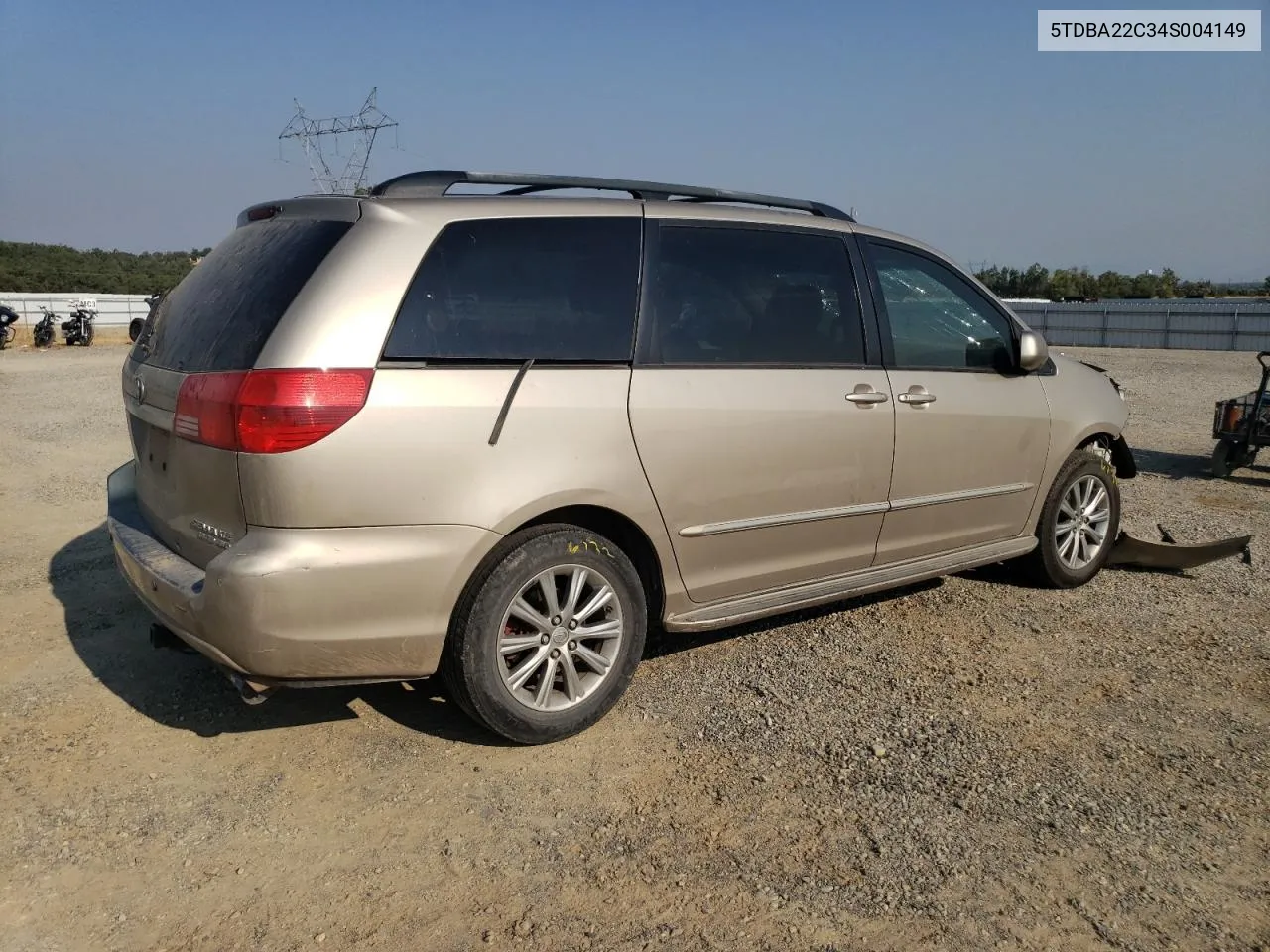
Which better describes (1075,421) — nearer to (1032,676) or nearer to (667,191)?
(1032,676)

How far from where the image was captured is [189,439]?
3.30 metres

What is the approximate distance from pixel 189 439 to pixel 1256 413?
329 inches

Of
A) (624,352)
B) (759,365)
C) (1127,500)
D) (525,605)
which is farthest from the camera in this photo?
(1127,500)

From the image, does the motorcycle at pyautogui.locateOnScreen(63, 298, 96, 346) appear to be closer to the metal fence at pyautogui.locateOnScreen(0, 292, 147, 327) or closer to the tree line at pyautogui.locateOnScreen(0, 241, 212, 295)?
the metal fence at pyautogui.locateOnScreen(0, 292, 147, 327)

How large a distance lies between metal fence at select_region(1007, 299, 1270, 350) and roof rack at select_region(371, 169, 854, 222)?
72.6 feet

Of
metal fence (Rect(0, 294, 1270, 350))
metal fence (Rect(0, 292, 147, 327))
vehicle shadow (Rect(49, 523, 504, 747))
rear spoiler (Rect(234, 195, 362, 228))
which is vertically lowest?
vehicle shadow (Rect(49, 523, 504, 747))

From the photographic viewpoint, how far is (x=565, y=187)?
400 centimetres

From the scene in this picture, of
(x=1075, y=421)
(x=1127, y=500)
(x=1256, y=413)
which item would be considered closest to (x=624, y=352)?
(x=1075, y=421)

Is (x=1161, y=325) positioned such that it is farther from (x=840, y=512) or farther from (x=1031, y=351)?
(x=840, y=512)

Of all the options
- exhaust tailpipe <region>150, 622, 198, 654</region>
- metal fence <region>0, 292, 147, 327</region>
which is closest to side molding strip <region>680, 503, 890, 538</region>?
exhaust tailpipe <region>150, 622, 198, 654</region>

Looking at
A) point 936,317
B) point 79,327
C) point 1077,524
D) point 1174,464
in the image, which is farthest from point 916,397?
point 79,327

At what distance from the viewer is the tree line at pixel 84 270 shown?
56156 millimetres

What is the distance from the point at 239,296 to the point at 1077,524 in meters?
4.39

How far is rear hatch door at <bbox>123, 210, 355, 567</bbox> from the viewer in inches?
126
